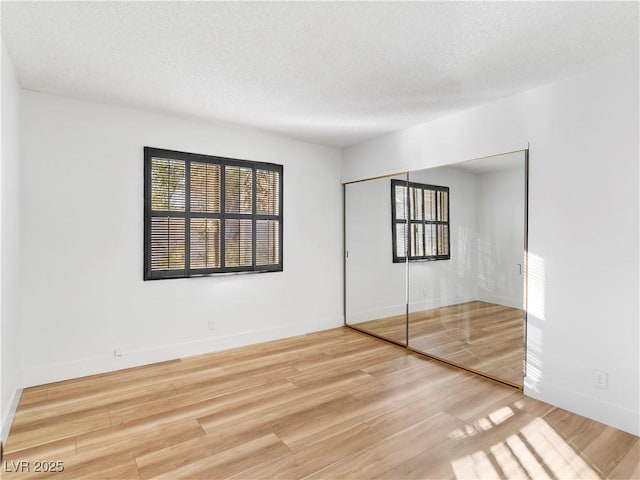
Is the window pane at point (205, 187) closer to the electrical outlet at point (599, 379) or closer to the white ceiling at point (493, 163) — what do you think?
the white ceiling at point (493, 163)

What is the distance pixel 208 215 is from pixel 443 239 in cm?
254

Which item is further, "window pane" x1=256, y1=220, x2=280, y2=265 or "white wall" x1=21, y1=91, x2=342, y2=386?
"window pane" x1=256, y1=220, x2=280, y2=265

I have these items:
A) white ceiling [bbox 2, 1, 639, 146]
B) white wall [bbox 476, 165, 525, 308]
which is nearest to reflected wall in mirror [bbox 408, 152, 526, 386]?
white wall [bbox 476, 165, 525, 308]

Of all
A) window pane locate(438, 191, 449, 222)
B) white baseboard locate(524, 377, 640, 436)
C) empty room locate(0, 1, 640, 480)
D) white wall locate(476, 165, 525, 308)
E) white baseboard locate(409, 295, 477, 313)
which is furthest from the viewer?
window pane locate(438, 191, 449, 222)

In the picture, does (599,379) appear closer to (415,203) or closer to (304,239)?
(415,203)

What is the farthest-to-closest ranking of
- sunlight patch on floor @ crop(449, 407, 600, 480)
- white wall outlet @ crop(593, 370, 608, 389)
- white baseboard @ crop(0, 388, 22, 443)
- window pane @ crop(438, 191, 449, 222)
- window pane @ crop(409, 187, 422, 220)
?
window pane @ crop(409, 187, 422, 220), window pane @ crop(438, 191, 449, 222), white wall outlet @ crop(593, 370, 608, 389), white baseboard @ crop(0, 388, 22, 443), sunlight patch on floor @ crop(449, 407, 600, 480)

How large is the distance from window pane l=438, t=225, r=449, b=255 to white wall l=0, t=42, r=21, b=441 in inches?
143

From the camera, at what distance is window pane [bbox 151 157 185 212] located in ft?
12.1

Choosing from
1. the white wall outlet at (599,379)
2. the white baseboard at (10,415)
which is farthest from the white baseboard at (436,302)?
the white baseboard at (10,415)

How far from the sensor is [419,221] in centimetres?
400

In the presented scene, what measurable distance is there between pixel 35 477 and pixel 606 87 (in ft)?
14.3

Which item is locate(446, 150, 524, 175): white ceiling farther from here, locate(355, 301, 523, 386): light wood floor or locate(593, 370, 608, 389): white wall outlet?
locate(593, 370, 608, 389): white wall outlet

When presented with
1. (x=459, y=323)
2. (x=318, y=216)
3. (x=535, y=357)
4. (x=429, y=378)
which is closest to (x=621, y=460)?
(x=535, y=357)

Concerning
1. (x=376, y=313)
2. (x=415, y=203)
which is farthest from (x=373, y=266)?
(x=415, y=203)
